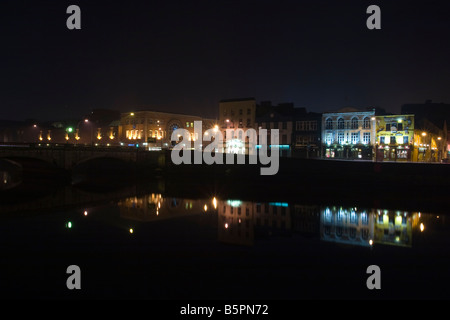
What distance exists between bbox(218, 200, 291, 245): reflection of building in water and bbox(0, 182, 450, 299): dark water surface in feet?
0.25

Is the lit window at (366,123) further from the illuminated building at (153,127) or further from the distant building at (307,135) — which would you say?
the illuminated building at (153,127)

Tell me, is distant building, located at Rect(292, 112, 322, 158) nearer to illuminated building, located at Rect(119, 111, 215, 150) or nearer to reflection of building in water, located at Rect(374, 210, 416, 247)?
illuminated building, located at Rect(119, 111, 215, 150)

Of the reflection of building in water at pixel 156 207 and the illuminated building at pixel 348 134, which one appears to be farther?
the illuminated building at pixel 348 134

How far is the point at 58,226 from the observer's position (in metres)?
24.2

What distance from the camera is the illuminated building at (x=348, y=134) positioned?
235 feet

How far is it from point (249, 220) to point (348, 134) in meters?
53.9

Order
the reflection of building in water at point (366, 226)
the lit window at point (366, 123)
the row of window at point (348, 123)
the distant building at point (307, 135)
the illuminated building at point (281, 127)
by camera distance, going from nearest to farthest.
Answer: the reflection of building in water at point (366, 226) → the lit window at point (366, 123) → the row of window at point (348, 123) → the distant building at point (307, 135) → the illuminated building at point (281, 127)

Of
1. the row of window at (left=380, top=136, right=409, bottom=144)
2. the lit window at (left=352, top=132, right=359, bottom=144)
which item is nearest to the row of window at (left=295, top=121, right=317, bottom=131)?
the lit window at (left=352, top=132, right=359, bottom=144)

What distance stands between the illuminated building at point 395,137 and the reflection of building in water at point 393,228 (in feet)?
136

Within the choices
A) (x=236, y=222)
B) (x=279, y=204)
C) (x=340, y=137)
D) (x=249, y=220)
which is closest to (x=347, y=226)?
(x=249, y=220)

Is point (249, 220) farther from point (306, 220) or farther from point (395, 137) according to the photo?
point (395, 137)

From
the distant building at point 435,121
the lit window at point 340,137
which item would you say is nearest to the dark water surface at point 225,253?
the lit window at point 340,137
